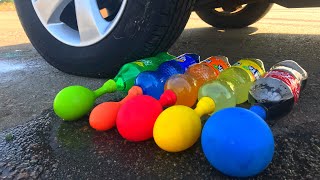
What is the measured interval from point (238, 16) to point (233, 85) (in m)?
2.39

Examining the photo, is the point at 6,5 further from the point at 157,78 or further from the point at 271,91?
the point at 271,91

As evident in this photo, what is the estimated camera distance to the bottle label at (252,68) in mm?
1493

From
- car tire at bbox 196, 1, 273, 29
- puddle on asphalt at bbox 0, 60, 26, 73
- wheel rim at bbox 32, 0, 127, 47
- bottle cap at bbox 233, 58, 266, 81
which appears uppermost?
wheel rim at bbox 32, 0, 127, 47

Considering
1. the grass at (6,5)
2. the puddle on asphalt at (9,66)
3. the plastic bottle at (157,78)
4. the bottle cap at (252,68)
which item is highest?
the plastic bottle at (157,78)

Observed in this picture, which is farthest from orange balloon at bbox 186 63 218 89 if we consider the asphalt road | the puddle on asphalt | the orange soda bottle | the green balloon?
the puddle on asphalt

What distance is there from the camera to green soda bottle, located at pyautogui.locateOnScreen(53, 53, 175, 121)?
1.32 m

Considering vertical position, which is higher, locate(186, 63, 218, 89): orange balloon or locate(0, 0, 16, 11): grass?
locate(186, 63, 218, 89): orange balloon

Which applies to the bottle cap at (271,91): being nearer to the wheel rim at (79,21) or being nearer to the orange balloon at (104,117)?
the orange balloon at (104,117)

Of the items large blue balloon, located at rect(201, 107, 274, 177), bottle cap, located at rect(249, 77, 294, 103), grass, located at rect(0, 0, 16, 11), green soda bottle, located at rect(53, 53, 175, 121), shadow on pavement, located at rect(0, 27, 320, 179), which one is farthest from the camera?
grass, located at rect(0, 0, 16, 11)

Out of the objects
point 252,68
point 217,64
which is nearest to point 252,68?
point 252,68

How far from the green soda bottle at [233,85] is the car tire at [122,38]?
0.34 metres

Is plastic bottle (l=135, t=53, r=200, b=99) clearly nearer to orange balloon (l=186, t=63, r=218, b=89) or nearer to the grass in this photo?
orange balloon (l=186, t=63, r=218, b=89)

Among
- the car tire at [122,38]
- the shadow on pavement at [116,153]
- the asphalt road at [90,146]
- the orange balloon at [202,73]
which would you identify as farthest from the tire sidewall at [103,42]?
the shadow on pavement at [116,153]

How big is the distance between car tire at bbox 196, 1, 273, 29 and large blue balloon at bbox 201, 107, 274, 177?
8.85ft
